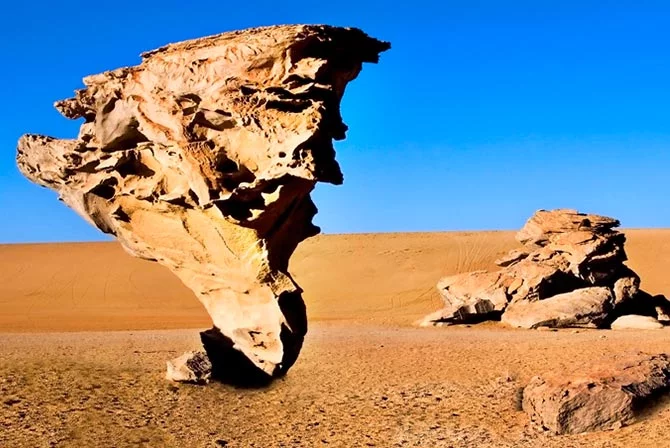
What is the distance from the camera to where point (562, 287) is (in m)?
22.1

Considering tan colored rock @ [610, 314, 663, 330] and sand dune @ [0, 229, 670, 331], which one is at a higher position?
sand dune @ [0, 229, 670, 331]

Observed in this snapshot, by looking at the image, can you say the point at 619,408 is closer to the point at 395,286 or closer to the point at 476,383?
the point at 476,383

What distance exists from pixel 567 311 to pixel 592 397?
34.8 feet

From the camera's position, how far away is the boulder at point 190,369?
1249 centimetres

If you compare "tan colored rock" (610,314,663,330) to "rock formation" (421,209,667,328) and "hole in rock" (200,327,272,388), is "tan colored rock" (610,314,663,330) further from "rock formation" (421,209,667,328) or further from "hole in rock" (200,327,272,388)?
"hole in rock" (200,327,272,388)

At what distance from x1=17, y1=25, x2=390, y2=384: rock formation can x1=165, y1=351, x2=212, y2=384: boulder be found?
230 millimetres

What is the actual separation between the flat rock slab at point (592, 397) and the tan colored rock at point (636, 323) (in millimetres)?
9686

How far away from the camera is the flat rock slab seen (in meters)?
10.3

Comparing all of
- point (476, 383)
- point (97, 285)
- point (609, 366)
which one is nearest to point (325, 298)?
point (97, 285)

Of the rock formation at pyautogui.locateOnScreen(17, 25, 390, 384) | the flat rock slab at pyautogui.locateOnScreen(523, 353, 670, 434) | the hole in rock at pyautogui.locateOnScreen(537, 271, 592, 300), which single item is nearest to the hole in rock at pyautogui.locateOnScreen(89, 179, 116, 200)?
the rock formation at pyautogui.locateOnScreen(17, 25, 390, 384)

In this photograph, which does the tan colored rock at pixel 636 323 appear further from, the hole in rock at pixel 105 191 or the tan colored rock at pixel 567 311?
the hole in rock at pixel 105 191

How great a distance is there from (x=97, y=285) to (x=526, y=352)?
3280cm

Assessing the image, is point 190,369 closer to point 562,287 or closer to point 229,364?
point 229,364

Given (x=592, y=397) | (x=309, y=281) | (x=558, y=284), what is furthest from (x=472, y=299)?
(x=309, y=281)
